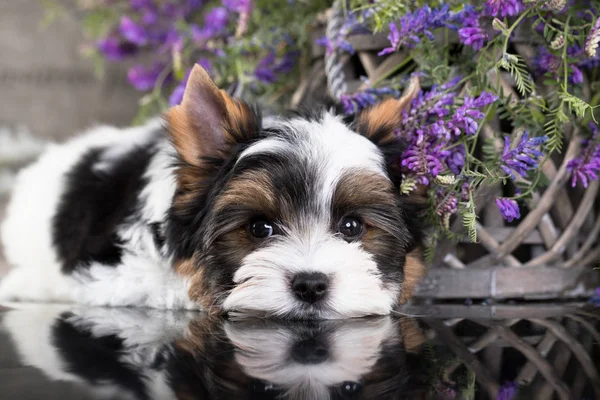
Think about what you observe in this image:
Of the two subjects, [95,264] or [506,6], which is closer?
[506,6]

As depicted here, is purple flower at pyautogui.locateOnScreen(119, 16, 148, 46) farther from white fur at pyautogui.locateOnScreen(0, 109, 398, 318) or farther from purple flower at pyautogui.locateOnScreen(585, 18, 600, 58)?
purple flower at pyautogui.locateOnScreen(585, 18, 600, 58)

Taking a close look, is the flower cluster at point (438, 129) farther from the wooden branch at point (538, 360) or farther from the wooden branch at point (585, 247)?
the wooden branch at point (585, 247)

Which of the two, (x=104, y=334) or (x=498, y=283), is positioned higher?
(x=104, y=334)

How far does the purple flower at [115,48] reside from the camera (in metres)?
4.42

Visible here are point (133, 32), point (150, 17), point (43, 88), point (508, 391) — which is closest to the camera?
point (508, 391)

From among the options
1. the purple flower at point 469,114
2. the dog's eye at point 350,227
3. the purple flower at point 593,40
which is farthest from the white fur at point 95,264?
the purple flower at point 593,40

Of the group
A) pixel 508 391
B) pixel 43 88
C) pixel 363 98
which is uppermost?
pixel 508 391

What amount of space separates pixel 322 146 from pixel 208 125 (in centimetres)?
41

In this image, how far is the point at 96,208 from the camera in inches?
119

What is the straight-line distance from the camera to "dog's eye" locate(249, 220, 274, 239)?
85.9 inches

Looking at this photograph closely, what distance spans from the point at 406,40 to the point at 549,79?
1.70ft

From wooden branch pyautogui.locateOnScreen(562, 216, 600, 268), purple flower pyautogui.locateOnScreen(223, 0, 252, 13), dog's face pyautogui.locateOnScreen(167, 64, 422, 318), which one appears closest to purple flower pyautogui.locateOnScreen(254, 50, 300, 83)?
purple flower pyautogui.locateOnScreen(223, 0, 252, 13)

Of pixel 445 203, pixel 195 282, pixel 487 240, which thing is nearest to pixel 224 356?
pixel 195 282

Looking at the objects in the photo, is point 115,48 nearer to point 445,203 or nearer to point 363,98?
point 363,98
